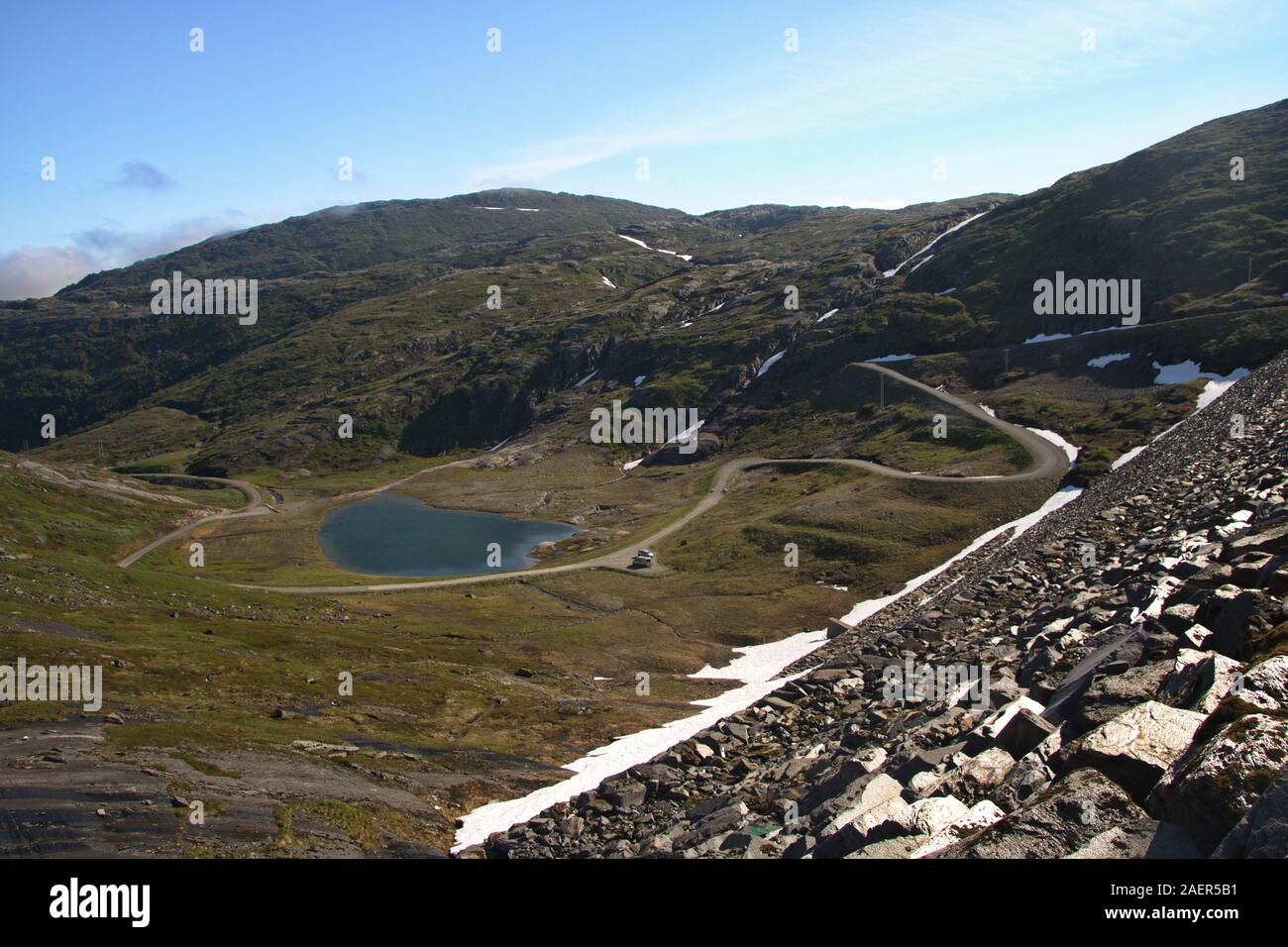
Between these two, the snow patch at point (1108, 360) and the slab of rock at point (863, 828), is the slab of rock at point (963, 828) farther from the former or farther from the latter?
the snow patch at point (1108, 360)

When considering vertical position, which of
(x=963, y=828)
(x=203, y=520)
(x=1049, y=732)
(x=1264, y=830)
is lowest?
(x=203, y=520)

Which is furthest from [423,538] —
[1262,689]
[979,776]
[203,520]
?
[1262,689]

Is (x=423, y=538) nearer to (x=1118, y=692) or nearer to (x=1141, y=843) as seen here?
(x=1118, y=692)

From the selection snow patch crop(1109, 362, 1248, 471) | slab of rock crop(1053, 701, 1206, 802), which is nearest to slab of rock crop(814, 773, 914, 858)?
slab of rock crop(1053, 701, 1206, 802)

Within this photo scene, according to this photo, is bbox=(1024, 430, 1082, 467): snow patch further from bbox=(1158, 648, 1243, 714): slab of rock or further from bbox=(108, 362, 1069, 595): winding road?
bbox=(1158, 648, 1243, 714): slab of rock

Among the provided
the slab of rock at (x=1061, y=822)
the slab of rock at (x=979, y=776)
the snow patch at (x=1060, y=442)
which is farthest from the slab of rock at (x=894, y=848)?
the snow patch at (x=1060, y=442)
